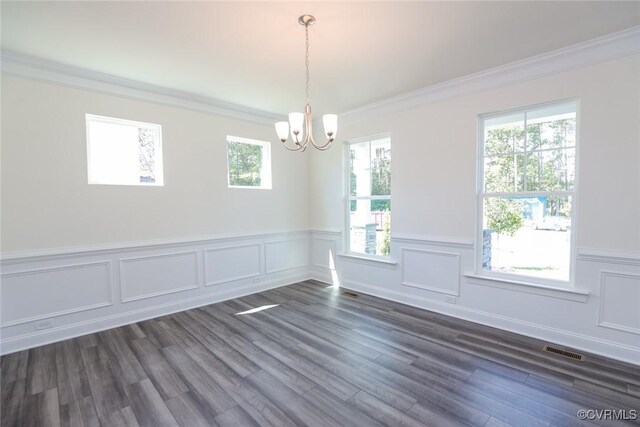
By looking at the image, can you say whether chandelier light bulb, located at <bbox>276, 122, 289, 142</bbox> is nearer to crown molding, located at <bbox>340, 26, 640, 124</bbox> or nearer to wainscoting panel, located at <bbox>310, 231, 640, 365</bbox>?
crown molding, located at <bbox>340, 26, 640, 124</bbox>

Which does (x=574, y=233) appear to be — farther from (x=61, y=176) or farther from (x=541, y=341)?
(x=61, y=176)

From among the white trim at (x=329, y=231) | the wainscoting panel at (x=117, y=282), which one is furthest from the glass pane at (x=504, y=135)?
the wainscoting panel at (x=117, y=282)

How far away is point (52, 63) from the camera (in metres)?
2.89

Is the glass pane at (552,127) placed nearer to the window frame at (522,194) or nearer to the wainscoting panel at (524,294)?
the window frame at (522,194)

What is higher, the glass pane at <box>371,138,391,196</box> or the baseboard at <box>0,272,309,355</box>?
the glass pane at <box>371,138,391,196</box>

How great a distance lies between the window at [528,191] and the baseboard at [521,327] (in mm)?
500

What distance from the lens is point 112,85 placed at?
329 centimetres

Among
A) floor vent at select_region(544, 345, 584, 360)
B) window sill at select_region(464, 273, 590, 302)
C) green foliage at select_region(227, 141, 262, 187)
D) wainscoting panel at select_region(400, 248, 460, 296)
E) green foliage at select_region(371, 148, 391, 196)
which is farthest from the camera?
green foliage at select_region(227, 141, 262, 187)

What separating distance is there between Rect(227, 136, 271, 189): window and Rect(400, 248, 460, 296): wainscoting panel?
7.87ft

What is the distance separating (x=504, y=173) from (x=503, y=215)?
45 centimetres

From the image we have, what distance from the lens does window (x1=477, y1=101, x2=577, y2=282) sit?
2.91 meters

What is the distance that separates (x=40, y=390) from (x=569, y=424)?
3671 mm

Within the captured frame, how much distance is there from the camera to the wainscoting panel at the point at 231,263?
415 cm

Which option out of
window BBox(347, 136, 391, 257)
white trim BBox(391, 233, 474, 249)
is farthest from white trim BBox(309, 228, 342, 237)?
white trim BBox(391, 233, 474, 249)
